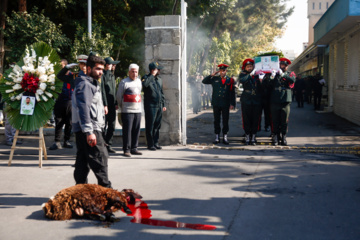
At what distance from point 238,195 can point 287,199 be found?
26.4 inches

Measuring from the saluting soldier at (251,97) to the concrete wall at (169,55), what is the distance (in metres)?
1.66

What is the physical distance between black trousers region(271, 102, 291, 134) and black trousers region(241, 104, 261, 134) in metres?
0.40

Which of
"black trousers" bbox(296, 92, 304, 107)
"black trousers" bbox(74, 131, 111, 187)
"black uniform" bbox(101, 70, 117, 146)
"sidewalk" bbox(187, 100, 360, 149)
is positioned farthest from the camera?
"black trousers" bbox(296, 92, 304, 107)

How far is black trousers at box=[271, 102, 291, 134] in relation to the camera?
427 inches

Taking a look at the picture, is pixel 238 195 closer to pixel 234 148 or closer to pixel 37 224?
pixel 37 224

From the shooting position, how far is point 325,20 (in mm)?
19359

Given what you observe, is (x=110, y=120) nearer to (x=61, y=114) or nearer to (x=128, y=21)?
(x=61, y=114)

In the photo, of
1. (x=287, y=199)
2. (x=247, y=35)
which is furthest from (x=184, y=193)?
(x=247, y=35)

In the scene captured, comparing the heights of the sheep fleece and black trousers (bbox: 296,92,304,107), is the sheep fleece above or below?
below

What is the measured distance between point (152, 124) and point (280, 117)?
314 centimetres

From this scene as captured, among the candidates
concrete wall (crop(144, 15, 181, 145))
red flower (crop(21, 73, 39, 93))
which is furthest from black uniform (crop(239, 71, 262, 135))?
red flower (crop(21, 73, 39, 93))

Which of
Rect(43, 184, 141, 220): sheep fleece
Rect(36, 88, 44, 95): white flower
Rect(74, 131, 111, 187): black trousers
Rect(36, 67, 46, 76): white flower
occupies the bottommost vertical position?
Rect(43, 184, 141, 220): sheep fleece

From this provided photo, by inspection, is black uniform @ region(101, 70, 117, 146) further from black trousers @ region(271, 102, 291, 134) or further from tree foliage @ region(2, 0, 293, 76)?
tree foliage @ region(2, 0, 293, 76)

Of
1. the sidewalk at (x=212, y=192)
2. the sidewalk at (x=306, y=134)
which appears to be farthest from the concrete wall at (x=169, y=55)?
the sidewalk at (x=306, y=134)
